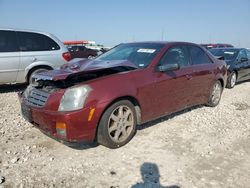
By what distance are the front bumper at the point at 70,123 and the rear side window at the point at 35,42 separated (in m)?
4.33

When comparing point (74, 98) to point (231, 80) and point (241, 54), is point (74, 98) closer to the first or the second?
point (231, 80)

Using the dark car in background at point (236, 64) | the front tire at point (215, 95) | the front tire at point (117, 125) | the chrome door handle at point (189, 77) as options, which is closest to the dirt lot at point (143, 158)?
the front tire at point (117, 125)


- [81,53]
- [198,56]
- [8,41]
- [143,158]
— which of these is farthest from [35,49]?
[81,53]

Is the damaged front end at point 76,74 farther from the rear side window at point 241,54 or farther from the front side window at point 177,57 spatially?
the rear side window at point 241,54

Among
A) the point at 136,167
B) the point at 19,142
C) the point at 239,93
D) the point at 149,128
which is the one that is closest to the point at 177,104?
the point at 149,128

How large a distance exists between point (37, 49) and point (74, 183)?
216 inches

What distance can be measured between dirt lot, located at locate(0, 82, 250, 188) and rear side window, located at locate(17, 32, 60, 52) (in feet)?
9.36

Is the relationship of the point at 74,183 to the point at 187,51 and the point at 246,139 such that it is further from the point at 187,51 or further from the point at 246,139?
the point at 187,51

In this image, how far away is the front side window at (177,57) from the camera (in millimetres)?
4824

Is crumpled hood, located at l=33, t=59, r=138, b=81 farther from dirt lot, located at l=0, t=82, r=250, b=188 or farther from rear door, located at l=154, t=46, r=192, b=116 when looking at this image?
dirt lot, located at l=0, t=82, r=250, b=188

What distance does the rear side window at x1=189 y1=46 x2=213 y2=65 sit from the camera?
5.60 m

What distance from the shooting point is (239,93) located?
8.55 metres

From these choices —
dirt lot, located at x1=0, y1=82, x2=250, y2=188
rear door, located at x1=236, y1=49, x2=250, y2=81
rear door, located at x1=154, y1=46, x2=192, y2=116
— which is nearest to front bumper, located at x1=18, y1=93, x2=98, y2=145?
dirt lot, located at x1=0, y1=82, x2=250, y2=188

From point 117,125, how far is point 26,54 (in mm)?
4581
